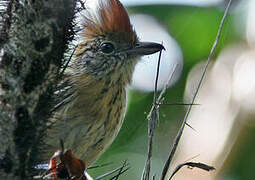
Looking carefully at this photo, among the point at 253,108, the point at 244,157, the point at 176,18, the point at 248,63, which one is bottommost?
the point at 244,157

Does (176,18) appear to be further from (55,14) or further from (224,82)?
(55,14)

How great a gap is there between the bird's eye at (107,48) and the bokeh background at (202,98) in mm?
1004

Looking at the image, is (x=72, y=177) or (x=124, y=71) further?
(x=124, y=71)

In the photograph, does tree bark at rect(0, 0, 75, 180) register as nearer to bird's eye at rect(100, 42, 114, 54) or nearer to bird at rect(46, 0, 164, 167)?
bird at rect(46, 0, 164, 167)

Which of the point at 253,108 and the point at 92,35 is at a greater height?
the point at 92,35

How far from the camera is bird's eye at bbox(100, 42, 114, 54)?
4.90m

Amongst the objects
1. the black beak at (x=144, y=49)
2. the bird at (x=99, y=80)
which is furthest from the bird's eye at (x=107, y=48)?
the black beak at (x=144, y=49)

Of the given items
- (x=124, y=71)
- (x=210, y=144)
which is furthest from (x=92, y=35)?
(x=210, y=144)

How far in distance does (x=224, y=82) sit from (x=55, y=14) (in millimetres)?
4559

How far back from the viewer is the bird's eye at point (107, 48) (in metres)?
4.90

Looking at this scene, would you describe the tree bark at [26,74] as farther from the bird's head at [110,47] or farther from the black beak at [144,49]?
the black beak at [144,49]

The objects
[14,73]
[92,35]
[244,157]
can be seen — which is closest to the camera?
[14,73]

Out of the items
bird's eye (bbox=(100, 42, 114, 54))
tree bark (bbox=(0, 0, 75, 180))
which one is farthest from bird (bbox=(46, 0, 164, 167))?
tree bark (bbox=(0, 0, 75, 180))

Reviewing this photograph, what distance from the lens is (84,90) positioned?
454 cm
